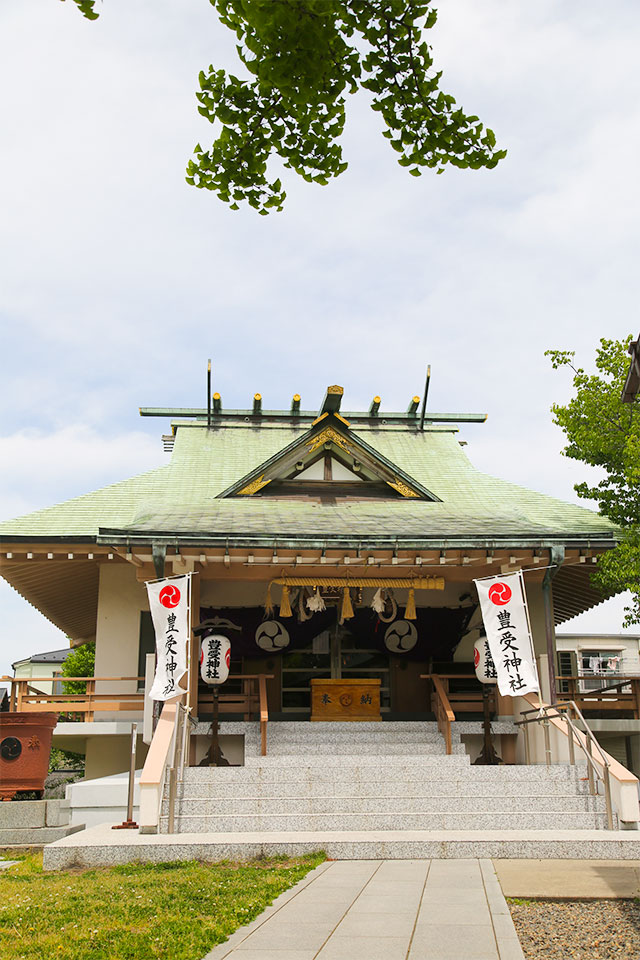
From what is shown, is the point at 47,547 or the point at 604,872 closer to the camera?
the point at 604,872

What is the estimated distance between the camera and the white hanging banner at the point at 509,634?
12.6m

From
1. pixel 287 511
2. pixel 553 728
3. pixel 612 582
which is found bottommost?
pixel 553 728

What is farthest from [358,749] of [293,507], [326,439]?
[326,439]

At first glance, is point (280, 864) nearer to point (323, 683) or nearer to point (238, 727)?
point (238, 727)

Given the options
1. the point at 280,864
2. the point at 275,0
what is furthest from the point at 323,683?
the point at 275,0

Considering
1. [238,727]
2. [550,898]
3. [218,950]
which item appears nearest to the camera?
[218,950]

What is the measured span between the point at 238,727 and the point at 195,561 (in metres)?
2.75

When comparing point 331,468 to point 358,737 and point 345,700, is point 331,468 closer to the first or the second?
point 345,700

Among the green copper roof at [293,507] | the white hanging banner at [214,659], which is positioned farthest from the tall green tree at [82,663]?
the white hanging banner at [214,659]

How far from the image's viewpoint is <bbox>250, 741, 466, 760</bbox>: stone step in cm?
1343

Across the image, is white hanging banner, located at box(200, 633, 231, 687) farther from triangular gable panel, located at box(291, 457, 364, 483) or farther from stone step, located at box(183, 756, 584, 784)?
triangular gable panel, located at box(291, 457, 364, 483)

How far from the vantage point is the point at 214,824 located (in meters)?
10.2

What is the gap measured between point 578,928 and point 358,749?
7908 millimetres

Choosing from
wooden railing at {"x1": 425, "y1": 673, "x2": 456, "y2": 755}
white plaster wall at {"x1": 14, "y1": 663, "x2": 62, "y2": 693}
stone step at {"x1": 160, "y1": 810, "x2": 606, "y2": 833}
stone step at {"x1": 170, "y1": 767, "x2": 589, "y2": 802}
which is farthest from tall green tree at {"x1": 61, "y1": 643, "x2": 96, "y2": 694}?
stone step at {"x1": 160, "y1": 810, "x2": 606, "y2": 833}
